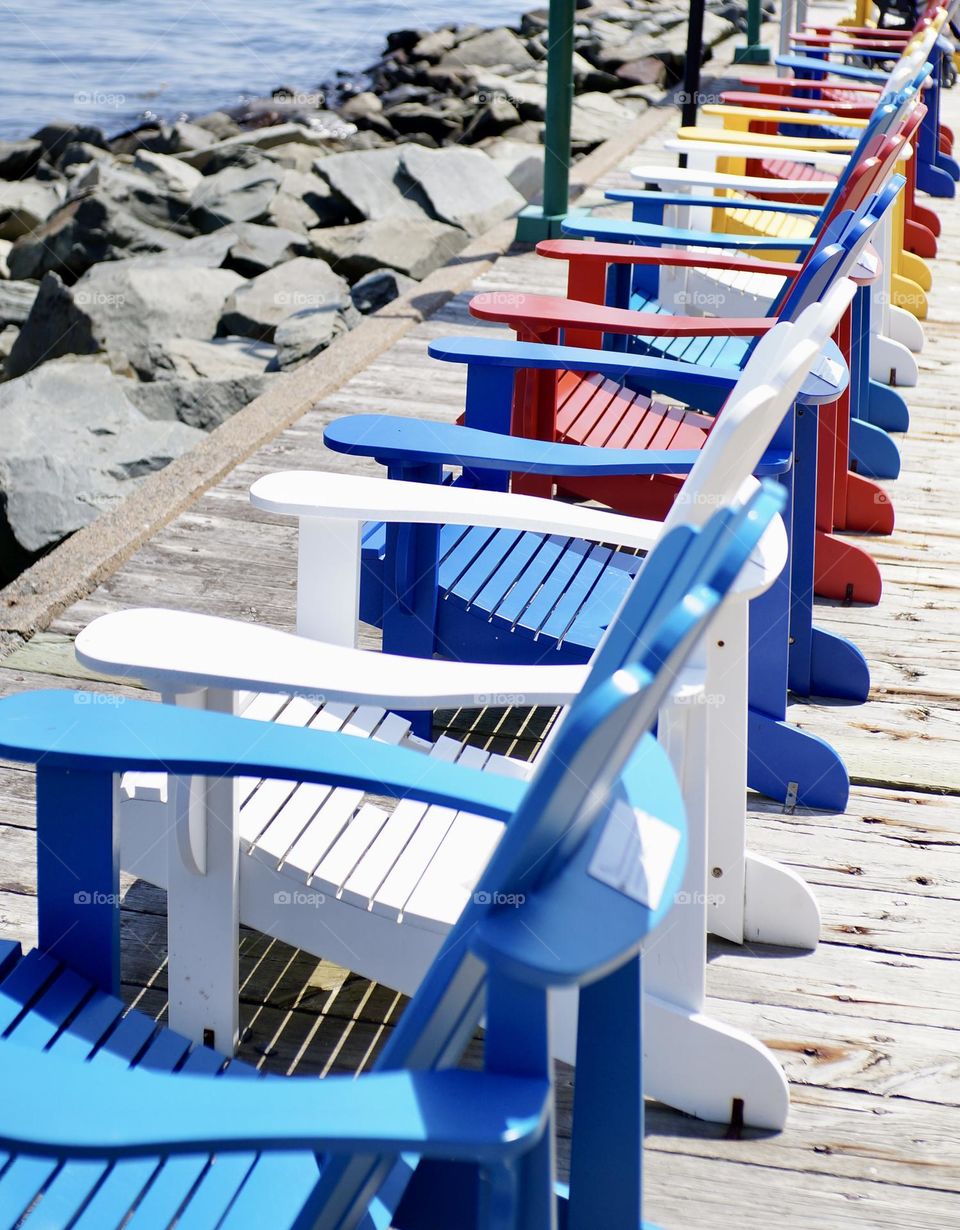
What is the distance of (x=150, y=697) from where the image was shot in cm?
278

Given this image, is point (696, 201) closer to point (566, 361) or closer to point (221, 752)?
point (566, 361)

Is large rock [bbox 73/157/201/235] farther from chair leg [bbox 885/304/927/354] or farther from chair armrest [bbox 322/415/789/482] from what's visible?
chair armrest [bbox 322/415/789/482]

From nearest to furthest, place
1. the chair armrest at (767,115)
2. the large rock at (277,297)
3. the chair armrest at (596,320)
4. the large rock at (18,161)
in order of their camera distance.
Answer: the chair armrest at (596,320)
the chair armrest at (767,115)
the large rock at (277,297)
the large rock at (18,161)

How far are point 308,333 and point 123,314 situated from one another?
128cm

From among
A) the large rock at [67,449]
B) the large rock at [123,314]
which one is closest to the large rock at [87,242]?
the large rock at [123,314]

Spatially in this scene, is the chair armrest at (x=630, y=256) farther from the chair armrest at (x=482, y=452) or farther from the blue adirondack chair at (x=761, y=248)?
the chair armrest at (x=482, y=452)

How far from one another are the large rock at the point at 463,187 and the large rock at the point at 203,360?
1.88 metres

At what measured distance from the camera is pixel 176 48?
2545cm

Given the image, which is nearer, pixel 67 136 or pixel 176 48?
pixel 67 136

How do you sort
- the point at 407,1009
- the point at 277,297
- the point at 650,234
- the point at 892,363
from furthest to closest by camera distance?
1. the point at 277,297
2. the point at 892,363
3. the point at 650,234
4. the point at 407,1009

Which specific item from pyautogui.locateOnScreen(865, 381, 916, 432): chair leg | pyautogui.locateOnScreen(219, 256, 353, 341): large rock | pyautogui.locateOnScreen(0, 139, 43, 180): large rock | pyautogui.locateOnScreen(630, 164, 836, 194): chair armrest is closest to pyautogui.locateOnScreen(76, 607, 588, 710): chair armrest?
pyautogui.locateOnScreen(630, 164, 836, 194): chair armrest

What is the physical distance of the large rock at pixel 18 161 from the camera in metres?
13.4

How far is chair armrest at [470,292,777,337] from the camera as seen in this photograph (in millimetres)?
2748

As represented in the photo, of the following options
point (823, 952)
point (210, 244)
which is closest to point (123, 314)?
point (210, 244)
